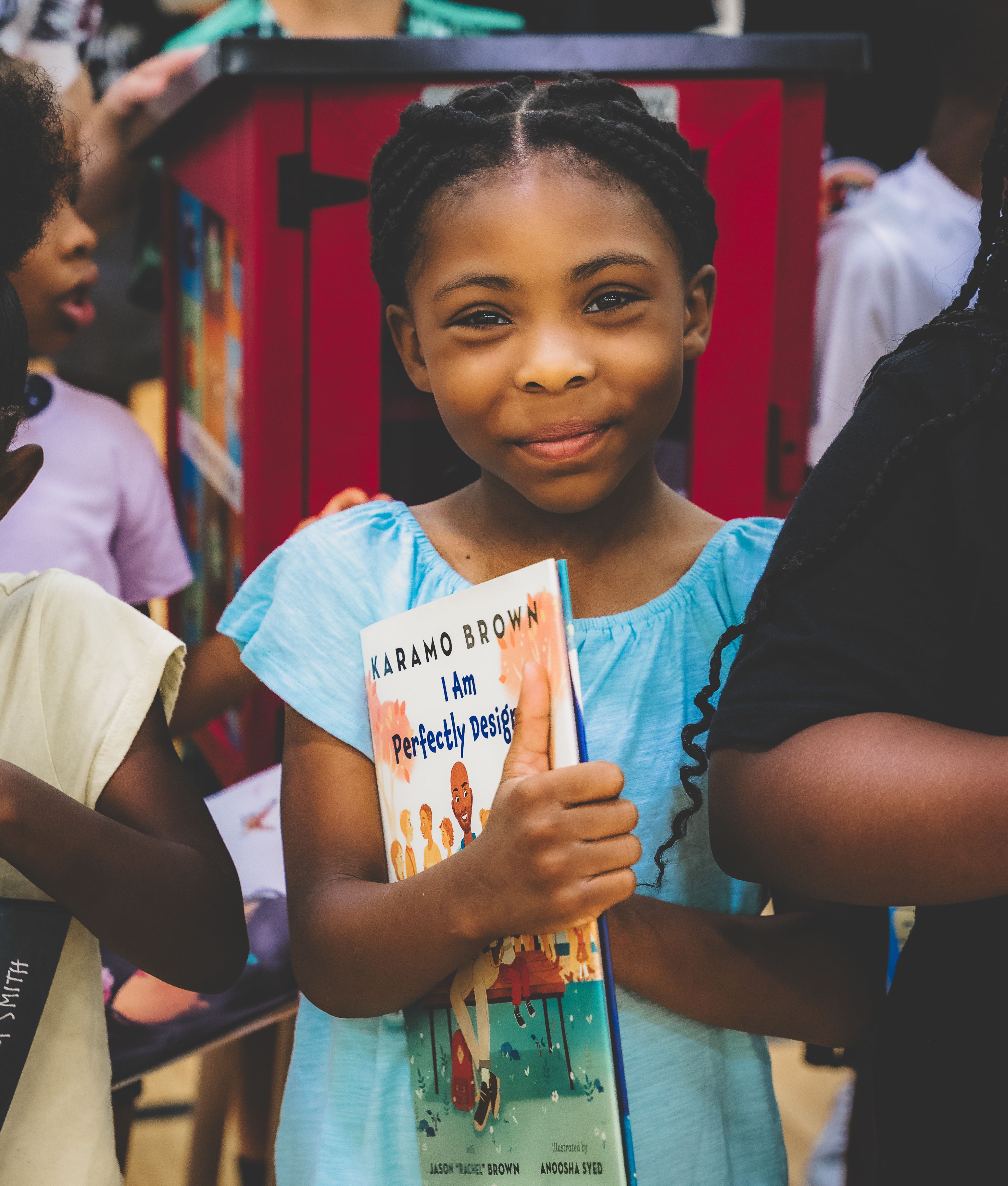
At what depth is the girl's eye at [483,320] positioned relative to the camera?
3.14 ft

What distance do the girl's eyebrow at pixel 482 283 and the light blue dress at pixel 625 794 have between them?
0.23m

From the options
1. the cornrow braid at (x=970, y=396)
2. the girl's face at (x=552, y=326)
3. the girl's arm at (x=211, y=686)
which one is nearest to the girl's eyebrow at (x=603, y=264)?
the girl's face at (x=552, y=326)

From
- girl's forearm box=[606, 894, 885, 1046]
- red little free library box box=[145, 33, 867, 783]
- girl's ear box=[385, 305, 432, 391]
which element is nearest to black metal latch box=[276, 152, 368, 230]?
red little free library box box=[145, 33, 867, 783]

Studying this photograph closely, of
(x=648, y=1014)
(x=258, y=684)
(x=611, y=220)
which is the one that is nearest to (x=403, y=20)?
(x=258, y=684)

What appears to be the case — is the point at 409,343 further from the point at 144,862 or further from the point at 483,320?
the point at 144,862

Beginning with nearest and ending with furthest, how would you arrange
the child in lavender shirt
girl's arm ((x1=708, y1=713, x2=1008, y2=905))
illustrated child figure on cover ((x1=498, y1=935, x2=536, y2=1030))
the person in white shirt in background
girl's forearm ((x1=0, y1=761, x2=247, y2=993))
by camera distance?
girl's arm ((x1=708, y1=713, x2=1008, y2=905))
illustrated child figure on cover ((x1=498, y1=935, x2=536, y2=1030))
girl's forearm ((x1=0, y1=761, x2=247, y2=993))
the child in lavender shirt
the person in white shirt in background

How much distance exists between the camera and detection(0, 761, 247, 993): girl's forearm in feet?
2.93

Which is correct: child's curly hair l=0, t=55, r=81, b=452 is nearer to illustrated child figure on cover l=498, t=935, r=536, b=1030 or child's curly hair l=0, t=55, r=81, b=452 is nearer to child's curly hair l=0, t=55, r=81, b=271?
child's curly hair l=0, t=55, r=81, b=271

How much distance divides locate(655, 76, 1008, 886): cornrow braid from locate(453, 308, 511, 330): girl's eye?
29 cm

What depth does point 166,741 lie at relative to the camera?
1023 millimetres

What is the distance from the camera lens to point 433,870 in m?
0.82

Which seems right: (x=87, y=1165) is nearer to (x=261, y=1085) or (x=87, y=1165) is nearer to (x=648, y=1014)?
(x=648, y=1014)

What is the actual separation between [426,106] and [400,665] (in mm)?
471

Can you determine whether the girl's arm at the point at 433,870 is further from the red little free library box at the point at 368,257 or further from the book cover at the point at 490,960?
the red little free library box at the point at 368,257
